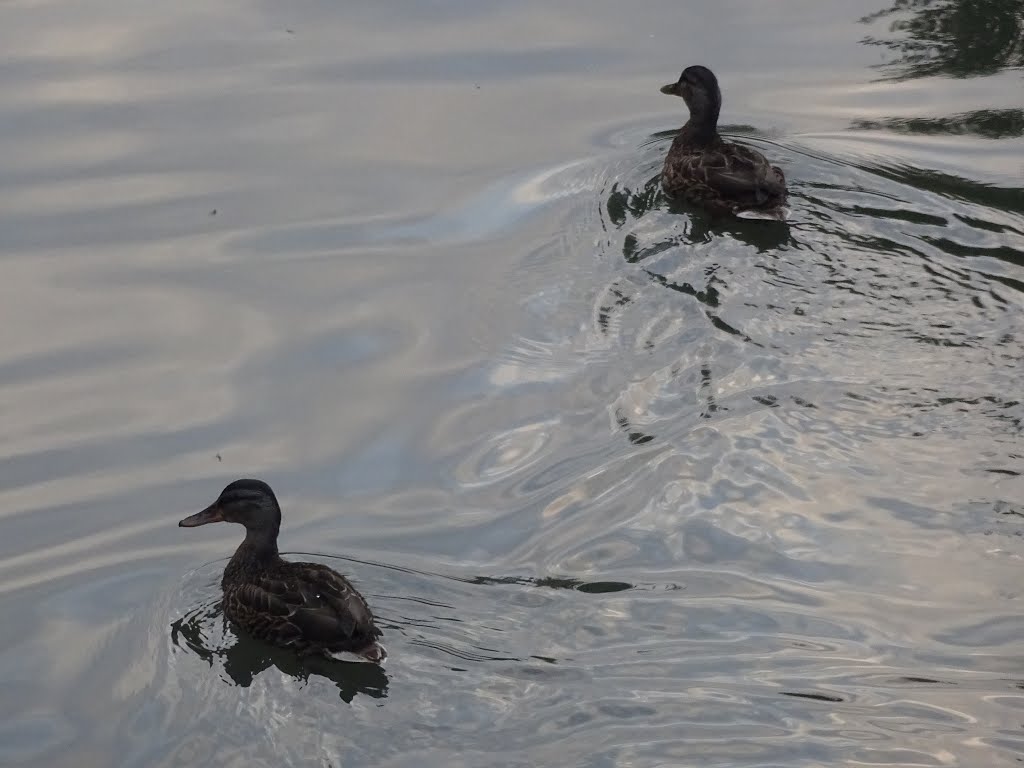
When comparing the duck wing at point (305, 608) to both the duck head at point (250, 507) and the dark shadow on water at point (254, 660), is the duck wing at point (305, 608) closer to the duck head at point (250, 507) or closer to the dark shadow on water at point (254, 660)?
the dark shadow on water at point (254, 660)

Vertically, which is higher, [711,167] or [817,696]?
[711,167]

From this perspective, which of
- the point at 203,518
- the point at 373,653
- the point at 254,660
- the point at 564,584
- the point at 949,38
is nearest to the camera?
the point at 373,653

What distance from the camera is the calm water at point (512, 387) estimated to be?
6.46 meters

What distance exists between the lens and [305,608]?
6.86 meters

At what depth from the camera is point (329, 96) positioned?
11859 mm

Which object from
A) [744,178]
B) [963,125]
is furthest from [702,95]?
[963,125]

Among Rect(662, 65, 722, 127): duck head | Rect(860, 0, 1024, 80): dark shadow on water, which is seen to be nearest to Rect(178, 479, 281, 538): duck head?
Rect(662, 65, 722, 127): duck head

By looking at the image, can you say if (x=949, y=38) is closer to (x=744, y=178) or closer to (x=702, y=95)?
(x=702, y=95)

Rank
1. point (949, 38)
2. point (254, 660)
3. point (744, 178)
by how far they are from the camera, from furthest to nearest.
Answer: point (949, 38), point (744, 178), point (254, 660)

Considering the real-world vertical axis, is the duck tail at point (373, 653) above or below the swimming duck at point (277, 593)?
below

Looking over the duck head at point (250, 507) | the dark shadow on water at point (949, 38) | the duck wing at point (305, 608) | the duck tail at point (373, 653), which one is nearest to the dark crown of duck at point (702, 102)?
the dark shadow on water at point (949, 38)

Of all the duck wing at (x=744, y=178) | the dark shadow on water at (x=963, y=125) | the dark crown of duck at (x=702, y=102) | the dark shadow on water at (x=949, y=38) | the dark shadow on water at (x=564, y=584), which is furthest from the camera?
the dark shadow on water at (x=949, y=38)

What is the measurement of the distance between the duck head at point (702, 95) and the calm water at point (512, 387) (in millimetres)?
519

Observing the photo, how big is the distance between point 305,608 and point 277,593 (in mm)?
168
